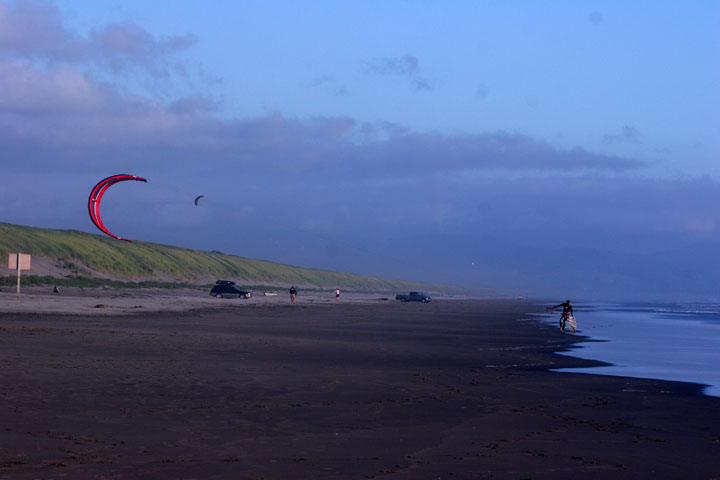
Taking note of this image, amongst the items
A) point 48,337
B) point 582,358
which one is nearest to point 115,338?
point 48,337

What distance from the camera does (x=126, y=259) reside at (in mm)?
105125

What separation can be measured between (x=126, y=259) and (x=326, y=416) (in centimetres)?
9704

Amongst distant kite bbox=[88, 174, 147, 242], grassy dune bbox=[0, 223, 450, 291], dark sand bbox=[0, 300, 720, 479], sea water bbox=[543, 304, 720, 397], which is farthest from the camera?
grassy dune bbox=[0, 223, 450, 291]

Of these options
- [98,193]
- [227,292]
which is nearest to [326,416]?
[98,193]

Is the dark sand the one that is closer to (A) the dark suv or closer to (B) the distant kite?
(B) the distant kite

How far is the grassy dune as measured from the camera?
291 ft

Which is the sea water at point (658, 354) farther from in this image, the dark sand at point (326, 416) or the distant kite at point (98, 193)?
the distant kite at point (98, 193)

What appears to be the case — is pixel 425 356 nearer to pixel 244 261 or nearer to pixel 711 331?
pixel 711 331

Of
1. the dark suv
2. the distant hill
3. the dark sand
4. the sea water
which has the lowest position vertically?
the sea water

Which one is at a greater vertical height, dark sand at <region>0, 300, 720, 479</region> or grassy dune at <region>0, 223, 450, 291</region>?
grassy dune at <region>0, 223, 450, 291</region>

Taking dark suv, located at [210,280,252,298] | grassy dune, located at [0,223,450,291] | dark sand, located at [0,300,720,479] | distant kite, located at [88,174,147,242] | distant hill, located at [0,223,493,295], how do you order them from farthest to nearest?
grassy dune, located at [0,223,450,291] < distant hill, located at [0,223,493,295] < dark suv, located at [210,280,252,298] < distant kite, located at [88,174,147,242] < dark sand, located at [0,300,720,479]

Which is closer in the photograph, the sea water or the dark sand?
the dark sand

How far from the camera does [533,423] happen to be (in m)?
12.5

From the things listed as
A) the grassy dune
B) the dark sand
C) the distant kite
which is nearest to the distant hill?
the grassy dune
